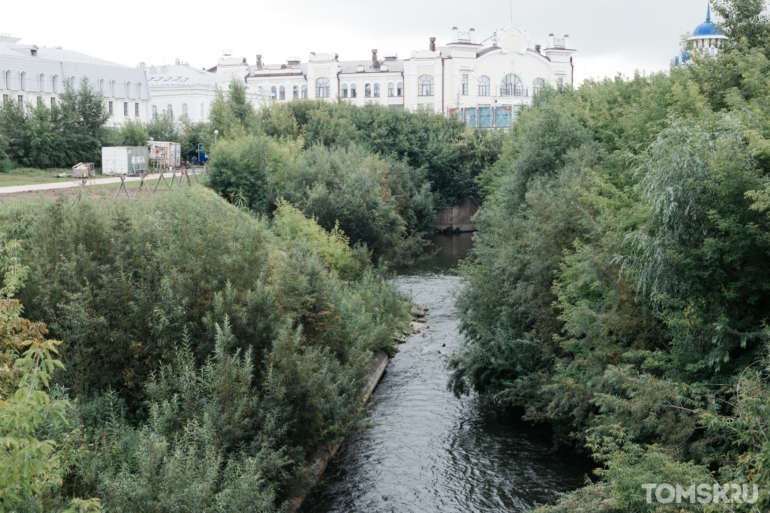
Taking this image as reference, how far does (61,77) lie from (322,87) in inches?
1384

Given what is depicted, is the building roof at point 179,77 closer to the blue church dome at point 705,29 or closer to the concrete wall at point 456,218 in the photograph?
the concrete wall at point 456,218

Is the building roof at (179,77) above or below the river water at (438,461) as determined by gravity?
above

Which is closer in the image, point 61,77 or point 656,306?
point 656,306

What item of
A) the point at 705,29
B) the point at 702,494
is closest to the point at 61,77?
the point at 705,29

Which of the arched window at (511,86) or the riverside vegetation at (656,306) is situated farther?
the arched window at (511,86)

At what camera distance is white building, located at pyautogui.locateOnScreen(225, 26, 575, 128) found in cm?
9206

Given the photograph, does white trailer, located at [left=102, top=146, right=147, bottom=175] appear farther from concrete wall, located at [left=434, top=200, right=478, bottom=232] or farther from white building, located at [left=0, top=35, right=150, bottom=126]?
concrete wall, located at [left=434, top=200, right=478, bottom=232]

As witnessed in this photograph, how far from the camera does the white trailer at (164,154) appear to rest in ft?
160

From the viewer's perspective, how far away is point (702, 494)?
10.3 metres

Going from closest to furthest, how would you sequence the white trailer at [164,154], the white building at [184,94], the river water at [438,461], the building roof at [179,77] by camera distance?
the river water at [438,461]
the white trailer at [164,154]
the white building at [184,94]
the building roof at [179,77]

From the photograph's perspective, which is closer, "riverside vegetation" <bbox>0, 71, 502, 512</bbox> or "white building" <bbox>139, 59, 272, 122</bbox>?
"riverside vegetation" <bbox>0, 71, 502, 512</bbox>

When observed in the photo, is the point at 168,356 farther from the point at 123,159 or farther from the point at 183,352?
the point at 123,159

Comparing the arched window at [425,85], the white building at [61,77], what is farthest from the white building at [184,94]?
the arched window at [425,85]

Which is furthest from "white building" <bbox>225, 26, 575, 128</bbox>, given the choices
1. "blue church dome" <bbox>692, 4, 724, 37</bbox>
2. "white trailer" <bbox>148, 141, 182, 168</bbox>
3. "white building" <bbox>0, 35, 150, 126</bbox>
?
"white trailer" <bbox>148, 141, 182, 168</bbox>
